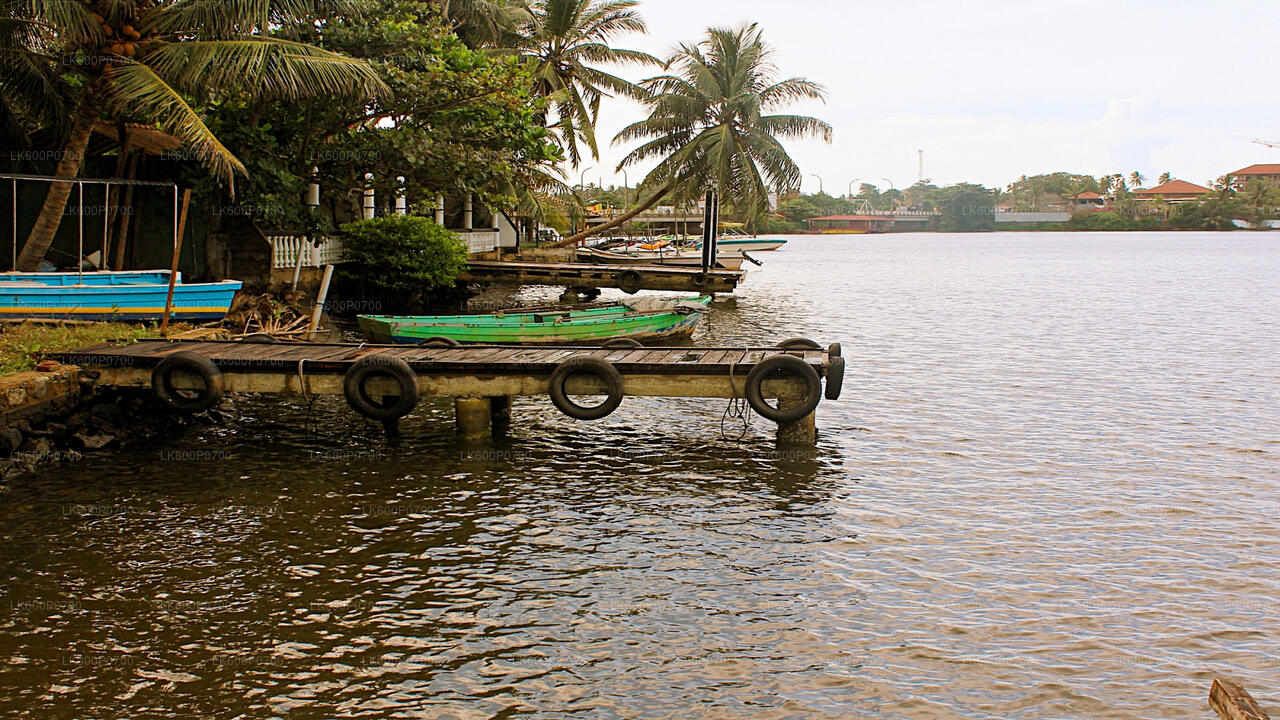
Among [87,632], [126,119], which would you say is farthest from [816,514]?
[126,119]

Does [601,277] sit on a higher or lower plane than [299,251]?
lower

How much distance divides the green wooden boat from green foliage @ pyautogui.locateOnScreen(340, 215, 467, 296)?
195 inches

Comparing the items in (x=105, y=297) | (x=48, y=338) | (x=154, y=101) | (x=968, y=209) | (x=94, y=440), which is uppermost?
(x=968, y=209)

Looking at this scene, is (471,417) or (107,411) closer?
(471,417)

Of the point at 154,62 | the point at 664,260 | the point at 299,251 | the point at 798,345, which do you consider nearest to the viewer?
the point at 798,345

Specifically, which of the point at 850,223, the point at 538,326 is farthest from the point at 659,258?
the point at 850,223

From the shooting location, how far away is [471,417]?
1157 centimetres

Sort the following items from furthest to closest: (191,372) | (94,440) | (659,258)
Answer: (659,258)
(191,372)
(94,440)

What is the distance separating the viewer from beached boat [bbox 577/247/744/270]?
4144 cm

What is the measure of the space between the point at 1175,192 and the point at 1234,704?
191977 millimetres

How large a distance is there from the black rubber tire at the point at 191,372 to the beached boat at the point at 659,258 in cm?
2931

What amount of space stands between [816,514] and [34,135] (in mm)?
15221

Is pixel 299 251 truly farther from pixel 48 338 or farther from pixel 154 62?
pixel 48 338

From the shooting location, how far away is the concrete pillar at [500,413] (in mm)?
12367
